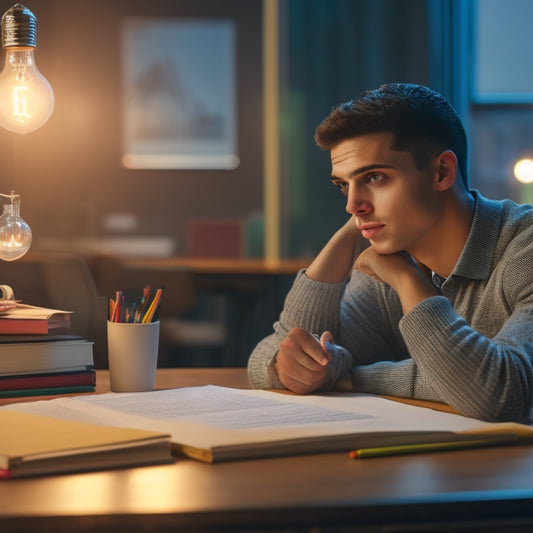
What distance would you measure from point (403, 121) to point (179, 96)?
166 inches

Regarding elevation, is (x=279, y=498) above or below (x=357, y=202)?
below

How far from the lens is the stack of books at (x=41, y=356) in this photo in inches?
47.2

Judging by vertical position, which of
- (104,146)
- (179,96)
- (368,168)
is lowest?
(368,168)

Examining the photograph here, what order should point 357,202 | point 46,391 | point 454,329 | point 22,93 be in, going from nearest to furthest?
point 454,329 < point 46,391 < point 357,202 < point 22,93

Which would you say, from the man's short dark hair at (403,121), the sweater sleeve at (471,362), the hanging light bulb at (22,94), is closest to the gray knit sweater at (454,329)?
the sweater sleeve at (471,362)

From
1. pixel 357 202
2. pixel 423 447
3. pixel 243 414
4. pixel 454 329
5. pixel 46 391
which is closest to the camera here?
pixel 423 447

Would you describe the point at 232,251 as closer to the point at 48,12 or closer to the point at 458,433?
the point at 48,12

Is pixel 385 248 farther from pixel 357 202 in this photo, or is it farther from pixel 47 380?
pixel 47 380

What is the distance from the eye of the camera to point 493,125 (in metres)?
4.57

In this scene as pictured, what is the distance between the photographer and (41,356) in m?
1.22

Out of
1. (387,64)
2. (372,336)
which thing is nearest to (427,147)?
(372,336)

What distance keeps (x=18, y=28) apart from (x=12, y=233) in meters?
0.33

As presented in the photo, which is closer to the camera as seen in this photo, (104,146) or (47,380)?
(47,380)

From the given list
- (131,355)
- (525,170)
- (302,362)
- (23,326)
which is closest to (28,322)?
(23,326)
